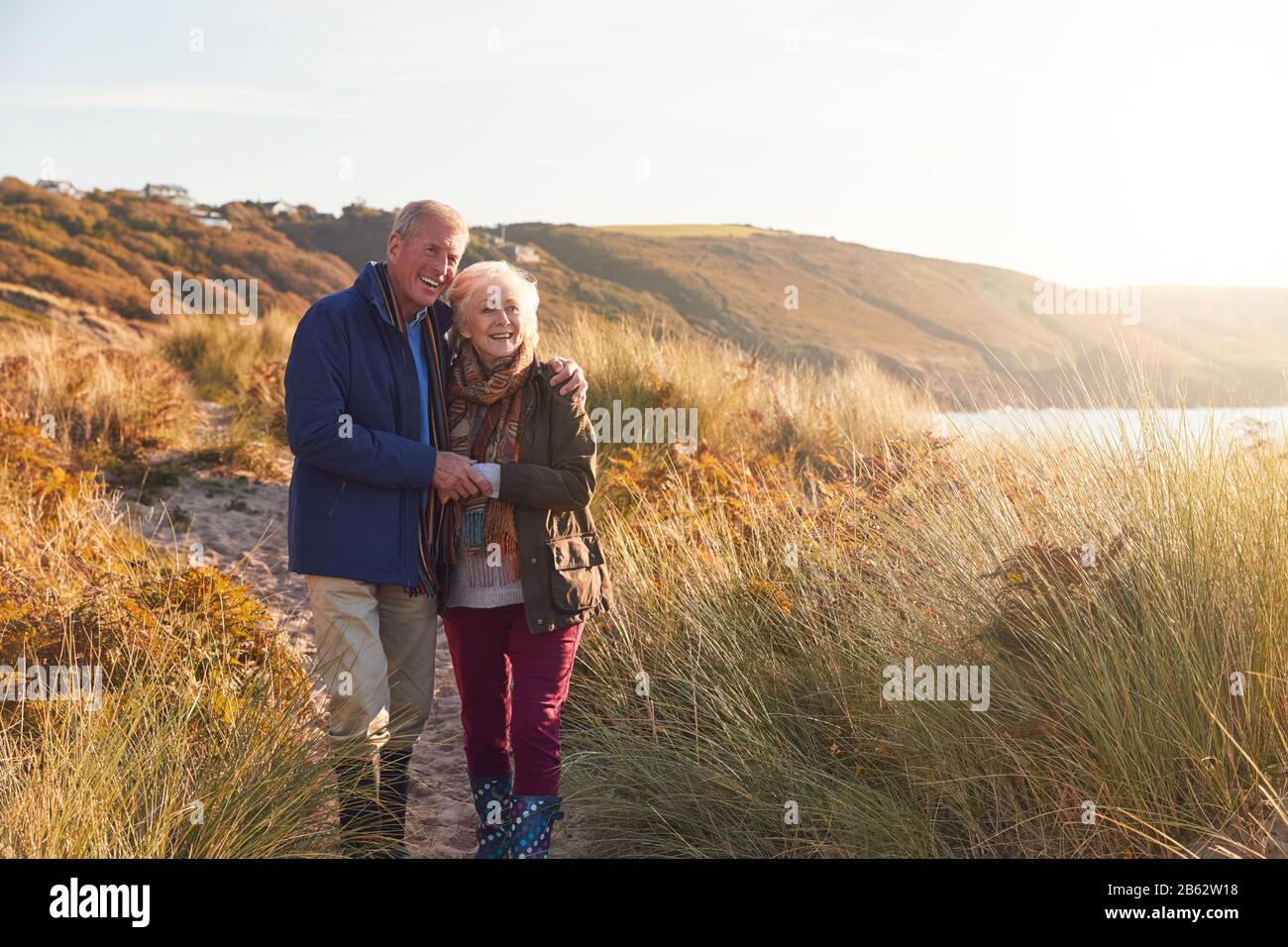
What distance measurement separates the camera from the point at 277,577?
6.91 metres

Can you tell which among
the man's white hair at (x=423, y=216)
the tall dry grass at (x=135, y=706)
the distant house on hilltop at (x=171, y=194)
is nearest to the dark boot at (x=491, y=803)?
the tall dry grass at (x=135, y=706)

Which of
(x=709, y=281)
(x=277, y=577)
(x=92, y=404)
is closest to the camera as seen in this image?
(x=277, y=577)

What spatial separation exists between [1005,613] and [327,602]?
7.09ft

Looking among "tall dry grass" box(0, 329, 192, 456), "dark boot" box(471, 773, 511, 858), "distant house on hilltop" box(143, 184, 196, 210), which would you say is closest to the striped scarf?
"dark boot" box(471, 773, 511, 858)

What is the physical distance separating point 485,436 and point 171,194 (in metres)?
52.1

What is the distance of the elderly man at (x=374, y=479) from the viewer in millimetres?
3121

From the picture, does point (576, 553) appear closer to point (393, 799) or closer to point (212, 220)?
point (393, 799)

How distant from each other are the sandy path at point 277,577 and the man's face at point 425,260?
112cm

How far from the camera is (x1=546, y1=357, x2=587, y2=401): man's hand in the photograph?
332 centimetres

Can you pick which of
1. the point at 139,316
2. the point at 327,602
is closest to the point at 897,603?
the point at 327,602

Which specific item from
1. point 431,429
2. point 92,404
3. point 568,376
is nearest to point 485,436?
point 431,429

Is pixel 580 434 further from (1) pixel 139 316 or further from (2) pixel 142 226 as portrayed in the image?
(2) pixel 142 226

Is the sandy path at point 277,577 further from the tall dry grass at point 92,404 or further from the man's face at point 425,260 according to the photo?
the man's face at point 425,260
